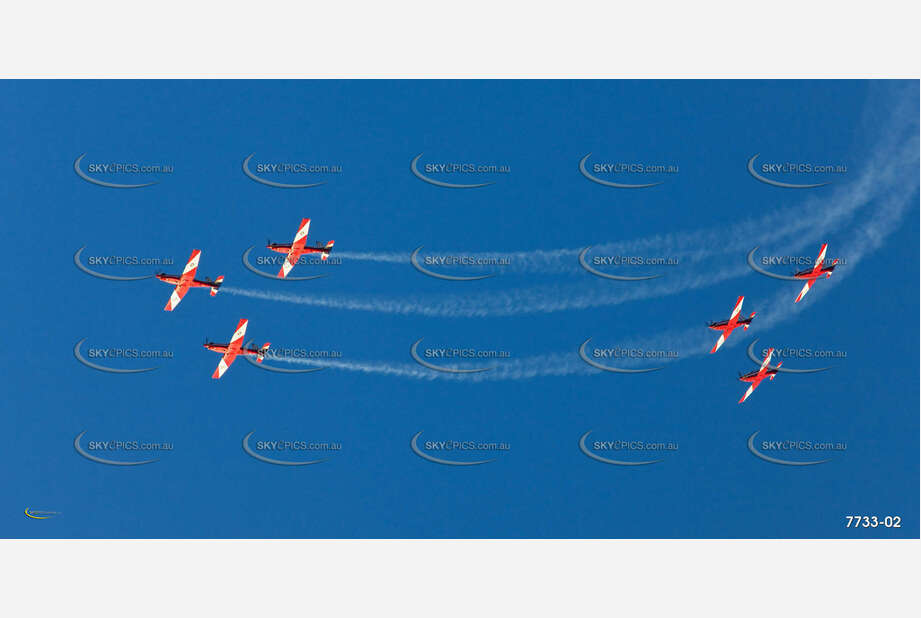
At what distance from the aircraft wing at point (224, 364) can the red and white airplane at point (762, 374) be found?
22.0 ft

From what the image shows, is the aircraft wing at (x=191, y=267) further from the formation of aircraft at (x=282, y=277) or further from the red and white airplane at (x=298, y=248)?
the red and white airplane at (x=298, y=248)

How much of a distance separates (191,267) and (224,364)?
135 centimetres

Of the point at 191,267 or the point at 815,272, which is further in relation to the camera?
the point at 815,272

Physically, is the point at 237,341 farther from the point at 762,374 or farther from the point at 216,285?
the point at 762,374

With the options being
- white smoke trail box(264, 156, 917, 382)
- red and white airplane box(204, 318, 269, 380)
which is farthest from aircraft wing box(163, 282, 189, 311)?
white smoke trail box(264, 156, 917, 382)

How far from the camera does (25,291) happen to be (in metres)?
13.0

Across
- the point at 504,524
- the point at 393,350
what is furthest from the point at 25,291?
the point at 504,524

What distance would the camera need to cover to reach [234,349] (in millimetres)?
12992

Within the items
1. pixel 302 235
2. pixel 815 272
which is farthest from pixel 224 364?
pixel 815 272

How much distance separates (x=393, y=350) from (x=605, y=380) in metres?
2.83

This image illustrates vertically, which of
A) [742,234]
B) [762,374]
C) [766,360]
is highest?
[742,234]

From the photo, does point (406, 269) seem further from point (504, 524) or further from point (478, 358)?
point (504, 524)

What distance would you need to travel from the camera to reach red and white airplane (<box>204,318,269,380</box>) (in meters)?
13.0

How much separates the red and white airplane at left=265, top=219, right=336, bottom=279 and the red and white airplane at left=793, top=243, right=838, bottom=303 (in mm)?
6238
